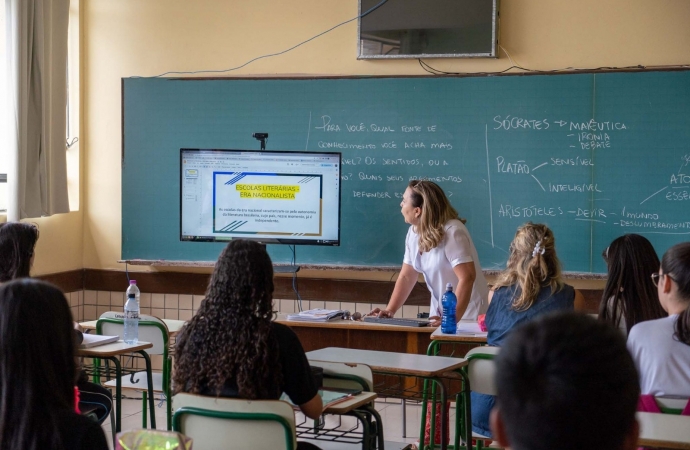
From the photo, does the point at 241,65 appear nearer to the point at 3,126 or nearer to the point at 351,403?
the point at 3,126

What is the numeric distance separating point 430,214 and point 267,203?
139 cm

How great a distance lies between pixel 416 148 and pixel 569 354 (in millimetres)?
4791

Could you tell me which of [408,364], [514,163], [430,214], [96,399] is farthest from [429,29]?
[96,399]

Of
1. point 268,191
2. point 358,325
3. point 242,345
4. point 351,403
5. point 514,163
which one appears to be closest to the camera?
point 242,345

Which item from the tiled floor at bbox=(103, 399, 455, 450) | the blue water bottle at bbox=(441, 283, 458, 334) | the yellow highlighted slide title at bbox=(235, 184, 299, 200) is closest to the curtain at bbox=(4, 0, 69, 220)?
the yellow highlighted slide title at bbox=(235, 184, 299, 200)

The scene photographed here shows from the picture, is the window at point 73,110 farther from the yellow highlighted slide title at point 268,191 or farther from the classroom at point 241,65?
the yellow highlighted slide title at point 268,191

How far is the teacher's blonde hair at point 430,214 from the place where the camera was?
4.72 m

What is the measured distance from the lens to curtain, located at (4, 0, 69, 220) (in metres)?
5.50

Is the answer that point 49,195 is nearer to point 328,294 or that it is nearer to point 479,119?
point 328,294

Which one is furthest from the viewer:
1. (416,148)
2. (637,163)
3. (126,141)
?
(126,141)

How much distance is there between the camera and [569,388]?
0.94m

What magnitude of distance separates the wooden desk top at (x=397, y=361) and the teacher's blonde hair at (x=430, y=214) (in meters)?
1.19

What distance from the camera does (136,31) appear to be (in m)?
6.21

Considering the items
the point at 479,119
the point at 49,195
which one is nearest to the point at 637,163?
the point at 479,119
